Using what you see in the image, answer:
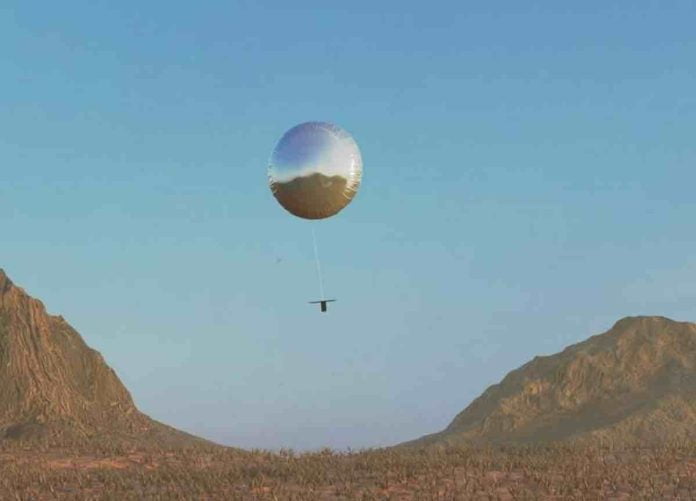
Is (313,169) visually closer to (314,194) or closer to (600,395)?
(314,194)

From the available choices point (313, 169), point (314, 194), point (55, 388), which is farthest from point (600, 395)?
point (313, 169)

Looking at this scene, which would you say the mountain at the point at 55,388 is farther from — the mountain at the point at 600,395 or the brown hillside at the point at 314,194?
the brown hillside at the point at 314,194

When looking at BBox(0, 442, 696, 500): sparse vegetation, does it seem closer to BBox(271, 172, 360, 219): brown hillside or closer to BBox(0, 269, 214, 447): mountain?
BBox(271, 172, 360, 219): brown hillside

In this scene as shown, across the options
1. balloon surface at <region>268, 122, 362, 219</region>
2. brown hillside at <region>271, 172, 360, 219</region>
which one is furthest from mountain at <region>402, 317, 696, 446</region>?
balloon surface at <region>268, 122, 362, 219</region>

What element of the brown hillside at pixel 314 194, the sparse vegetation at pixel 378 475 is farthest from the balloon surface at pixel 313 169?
the sparse vegetation at pixel 378 475

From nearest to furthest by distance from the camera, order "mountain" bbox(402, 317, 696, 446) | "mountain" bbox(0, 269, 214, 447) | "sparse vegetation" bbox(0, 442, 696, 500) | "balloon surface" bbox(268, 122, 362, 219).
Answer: "sparse vegetation" bbox(0, 442, 696, 500), "balloon surface" bbox(268, 122, 362, 219), "mountain" bbox(0, 269, 214, 447), "mountain" bbox(402, 317, 696, 446)

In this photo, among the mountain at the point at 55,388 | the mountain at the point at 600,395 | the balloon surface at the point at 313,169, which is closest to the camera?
the balloon surface at the point at 313,169
